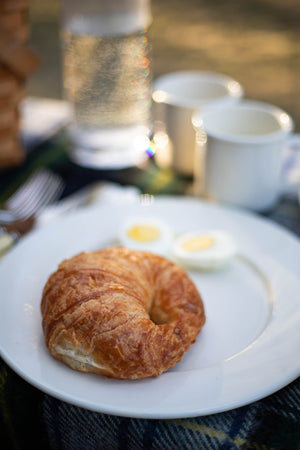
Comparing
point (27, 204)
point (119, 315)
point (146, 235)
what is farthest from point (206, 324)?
point (27, 204)

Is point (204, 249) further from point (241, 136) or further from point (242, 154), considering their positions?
point (241, 136)

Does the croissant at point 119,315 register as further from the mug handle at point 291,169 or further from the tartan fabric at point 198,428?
the mug handle at point 291,169

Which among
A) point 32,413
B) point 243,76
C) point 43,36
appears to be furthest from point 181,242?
point 43,36

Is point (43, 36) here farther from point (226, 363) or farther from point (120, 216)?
point (226, 363)

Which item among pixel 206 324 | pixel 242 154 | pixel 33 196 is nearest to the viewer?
pixel 206 324

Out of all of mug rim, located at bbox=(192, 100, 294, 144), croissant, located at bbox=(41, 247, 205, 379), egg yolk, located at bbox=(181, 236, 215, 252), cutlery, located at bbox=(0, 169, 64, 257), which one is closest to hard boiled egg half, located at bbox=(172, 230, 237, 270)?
egg yolk, located at bbox=(181, 236, 215, 252)

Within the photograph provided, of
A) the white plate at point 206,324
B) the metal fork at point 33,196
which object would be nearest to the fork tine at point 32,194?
the metal fork at point 33,196
